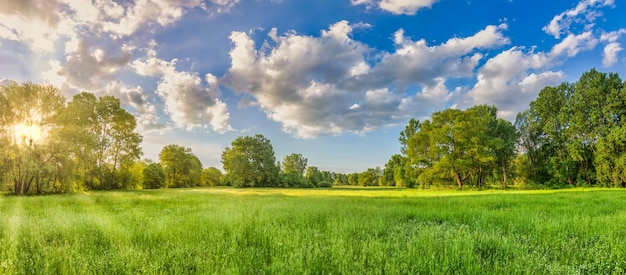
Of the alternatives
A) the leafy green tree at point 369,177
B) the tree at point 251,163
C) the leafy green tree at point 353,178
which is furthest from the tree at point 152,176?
the leafy green tree at point 353,178

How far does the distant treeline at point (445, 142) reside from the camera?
2805 centimetres

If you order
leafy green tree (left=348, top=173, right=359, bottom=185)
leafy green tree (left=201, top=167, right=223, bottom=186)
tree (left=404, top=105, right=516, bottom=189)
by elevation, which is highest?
tree (left=404, top=105, right=516, bottom=189)

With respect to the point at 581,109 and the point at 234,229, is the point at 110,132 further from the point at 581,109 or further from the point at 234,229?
the point at 581,109

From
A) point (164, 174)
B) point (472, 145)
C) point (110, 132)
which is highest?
point (110, 132)

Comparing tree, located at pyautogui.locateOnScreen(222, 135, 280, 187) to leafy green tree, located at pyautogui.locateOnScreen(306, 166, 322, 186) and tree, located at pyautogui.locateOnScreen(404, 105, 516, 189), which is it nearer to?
leafy green tree, located at pyautogui.locateOnScreen(306, 166, 322, 186)

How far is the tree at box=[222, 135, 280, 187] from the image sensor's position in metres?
71.4

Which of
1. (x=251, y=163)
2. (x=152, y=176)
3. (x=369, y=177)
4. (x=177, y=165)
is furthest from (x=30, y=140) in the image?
(x=369, y=177)

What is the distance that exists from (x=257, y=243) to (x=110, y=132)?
5244cm

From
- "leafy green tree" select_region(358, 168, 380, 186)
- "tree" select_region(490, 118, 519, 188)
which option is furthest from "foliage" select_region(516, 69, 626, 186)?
"leafy green tree" select_region(358, 168, 380, 186)

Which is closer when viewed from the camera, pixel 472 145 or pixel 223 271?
pixel 223 271

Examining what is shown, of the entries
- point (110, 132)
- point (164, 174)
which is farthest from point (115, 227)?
point (164, 174)

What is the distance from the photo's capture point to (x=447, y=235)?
482cm

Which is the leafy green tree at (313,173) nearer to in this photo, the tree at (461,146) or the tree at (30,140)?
the tree at (461,146)

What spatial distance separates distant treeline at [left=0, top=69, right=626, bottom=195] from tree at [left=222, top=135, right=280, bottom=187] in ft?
55.0
